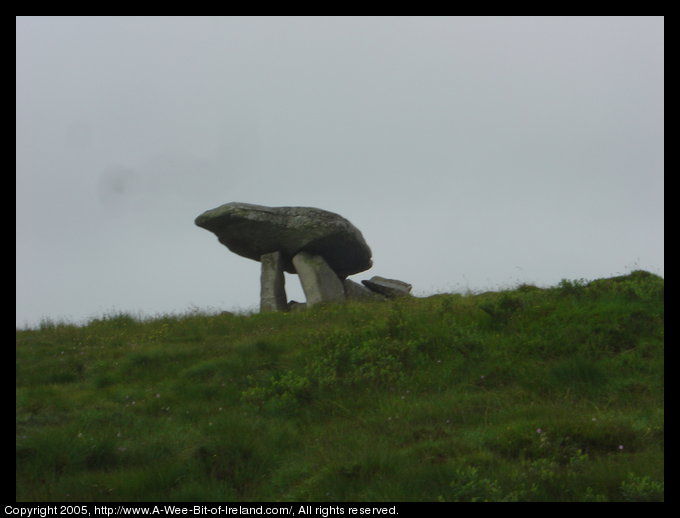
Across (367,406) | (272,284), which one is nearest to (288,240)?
(272,284)

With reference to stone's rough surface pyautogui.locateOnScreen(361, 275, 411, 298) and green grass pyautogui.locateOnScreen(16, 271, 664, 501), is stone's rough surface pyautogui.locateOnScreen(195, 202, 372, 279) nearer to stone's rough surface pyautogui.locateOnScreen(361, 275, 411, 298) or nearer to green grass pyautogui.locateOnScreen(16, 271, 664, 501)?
stone's rough surface pyautogui.locateOnScreen(361, 275, 411, 298)

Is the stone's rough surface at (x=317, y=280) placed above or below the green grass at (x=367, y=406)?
above

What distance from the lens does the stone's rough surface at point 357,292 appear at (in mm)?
19414

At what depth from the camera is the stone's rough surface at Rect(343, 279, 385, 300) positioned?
63.7ft

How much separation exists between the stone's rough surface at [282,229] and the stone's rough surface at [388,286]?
1.41m

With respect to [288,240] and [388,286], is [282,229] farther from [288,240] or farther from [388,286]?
[388,286]

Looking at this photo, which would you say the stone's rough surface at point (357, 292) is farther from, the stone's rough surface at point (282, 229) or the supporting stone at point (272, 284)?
the supporting stone at point (272, 284)

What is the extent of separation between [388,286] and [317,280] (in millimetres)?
2826

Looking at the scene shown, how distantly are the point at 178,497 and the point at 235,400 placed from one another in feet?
9.88

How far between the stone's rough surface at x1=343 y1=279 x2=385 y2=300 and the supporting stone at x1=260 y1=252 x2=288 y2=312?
1.69 meters

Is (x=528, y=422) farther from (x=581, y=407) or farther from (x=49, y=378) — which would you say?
(x=49, y=378)

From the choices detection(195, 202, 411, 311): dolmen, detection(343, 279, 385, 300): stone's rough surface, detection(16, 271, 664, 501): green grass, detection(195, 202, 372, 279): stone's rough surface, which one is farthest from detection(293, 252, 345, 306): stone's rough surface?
detection(16, 271, 664, 501): green grass

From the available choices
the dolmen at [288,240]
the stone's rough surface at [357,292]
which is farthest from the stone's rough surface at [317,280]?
the stone's rough surface at [357,292]

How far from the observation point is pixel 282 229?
19.0m
